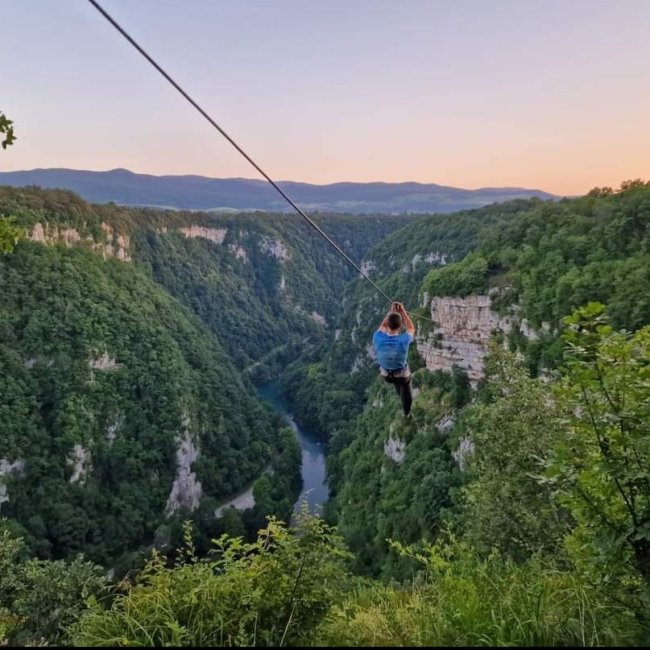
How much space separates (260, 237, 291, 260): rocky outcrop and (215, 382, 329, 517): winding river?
59.3 metres

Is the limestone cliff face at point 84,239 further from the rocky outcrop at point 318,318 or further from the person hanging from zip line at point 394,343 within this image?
the rocky outcrop at point 318,318

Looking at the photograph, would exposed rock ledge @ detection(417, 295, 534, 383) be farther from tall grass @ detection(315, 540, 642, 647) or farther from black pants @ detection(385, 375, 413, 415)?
tall grass @ detection(315, 540, 642, 647)

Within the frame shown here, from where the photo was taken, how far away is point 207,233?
138250 millimetres

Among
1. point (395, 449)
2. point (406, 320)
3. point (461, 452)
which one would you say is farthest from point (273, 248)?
point (406, 320)

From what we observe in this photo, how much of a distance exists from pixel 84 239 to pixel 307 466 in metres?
44.9

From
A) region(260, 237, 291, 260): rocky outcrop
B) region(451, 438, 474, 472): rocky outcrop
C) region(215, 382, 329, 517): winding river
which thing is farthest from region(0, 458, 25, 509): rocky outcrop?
region(260, 237, 291, 260): rocky outcrop

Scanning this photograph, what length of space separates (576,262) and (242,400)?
57.8m

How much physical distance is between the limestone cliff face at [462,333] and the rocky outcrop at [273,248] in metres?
116

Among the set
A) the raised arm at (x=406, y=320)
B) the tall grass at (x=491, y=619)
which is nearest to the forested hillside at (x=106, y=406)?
the raised arm at (x=406, y=320)

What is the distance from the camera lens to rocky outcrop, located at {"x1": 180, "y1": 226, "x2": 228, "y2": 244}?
128750mm

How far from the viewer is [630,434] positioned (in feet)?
10.8

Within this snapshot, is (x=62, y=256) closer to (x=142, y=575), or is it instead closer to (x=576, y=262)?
(x=576, y=262)

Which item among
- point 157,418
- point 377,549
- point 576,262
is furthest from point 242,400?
point 576,262

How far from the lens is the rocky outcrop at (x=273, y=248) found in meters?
150
